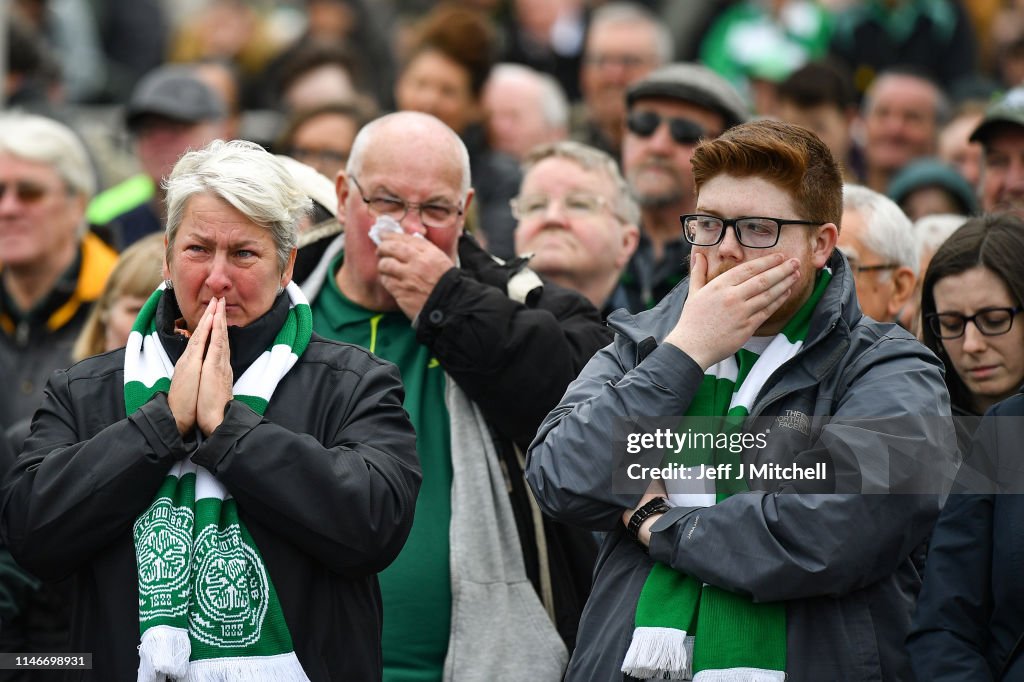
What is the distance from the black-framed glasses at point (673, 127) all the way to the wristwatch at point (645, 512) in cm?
319

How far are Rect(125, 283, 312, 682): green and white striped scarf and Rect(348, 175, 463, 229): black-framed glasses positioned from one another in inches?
55.8

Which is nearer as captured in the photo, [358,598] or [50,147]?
[358,598]

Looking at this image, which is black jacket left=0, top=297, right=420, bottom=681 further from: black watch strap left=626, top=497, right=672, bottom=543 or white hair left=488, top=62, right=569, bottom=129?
white hair left=488, top=62, right=569, bottom=129

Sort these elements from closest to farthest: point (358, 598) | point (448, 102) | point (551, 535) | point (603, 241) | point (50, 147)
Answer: point (358, 598) → point (551, 535) → point (603, 241) → point (50, 147) → point (448, 102)

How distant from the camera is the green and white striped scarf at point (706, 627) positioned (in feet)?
11.9

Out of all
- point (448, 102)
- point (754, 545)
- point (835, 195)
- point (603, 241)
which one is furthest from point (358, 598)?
point (448, 102)

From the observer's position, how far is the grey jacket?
3619mm

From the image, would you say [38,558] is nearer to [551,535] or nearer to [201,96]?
[551,535]

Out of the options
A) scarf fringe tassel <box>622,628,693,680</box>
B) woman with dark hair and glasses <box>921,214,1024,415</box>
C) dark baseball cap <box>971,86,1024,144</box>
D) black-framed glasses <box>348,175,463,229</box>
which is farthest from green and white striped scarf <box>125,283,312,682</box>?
dark baseball cap <box>971,86,1024,144</box>

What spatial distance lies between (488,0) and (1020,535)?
28.7 feet

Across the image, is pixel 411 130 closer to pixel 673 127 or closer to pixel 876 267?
pixel 876 267

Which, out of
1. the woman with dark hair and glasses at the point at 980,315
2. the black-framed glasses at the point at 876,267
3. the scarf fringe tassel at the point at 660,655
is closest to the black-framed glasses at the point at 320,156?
the black-framed glasses at the point at 876,267

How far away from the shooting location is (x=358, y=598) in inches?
153

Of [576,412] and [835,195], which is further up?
[835,195]
